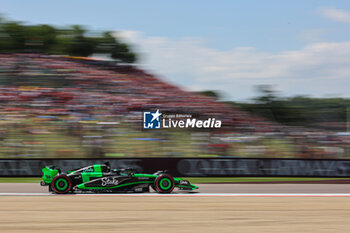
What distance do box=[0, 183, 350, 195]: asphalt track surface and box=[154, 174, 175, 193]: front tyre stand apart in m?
0.52

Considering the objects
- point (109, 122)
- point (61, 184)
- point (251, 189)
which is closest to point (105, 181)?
point (61, 184)

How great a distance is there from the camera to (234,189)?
13.8 meters

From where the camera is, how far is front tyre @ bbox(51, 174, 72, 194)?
11953 mm

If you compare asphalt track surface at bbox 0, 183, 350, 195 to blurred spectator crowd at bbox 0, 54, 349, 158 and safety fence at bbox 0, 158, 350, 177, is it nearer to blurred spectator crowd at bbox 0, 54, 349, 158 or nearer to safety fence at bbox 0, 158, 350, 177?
safety fence at bbox 0, 158, 350, 177

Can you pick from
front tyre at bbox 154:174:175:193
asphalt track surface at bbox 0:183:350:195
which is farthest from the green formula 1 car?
asphalt track surface at bbox 0:183:350:195

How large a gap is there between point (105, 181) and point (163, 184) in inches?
59.1

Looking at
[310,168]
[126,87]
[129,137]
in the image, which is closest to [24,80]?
[126,87]

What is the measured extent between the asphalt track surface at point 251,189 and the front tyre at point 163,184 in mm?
523

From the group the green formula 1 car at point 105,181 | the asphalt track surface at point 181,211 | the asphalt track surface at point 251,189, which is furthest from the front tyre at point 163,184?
the asphalt track surface at point 251,189

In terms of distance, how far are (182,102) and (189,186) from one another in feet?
57.6

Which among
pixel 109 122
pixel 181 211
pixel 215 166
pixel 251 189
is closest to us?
pixel 181 211

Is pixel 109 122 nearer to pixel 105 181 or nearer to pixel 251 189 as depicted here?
pixel 251 189

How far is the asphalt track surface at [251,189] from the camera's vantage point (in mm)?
13141

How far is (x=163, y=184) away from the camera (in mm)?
12086
